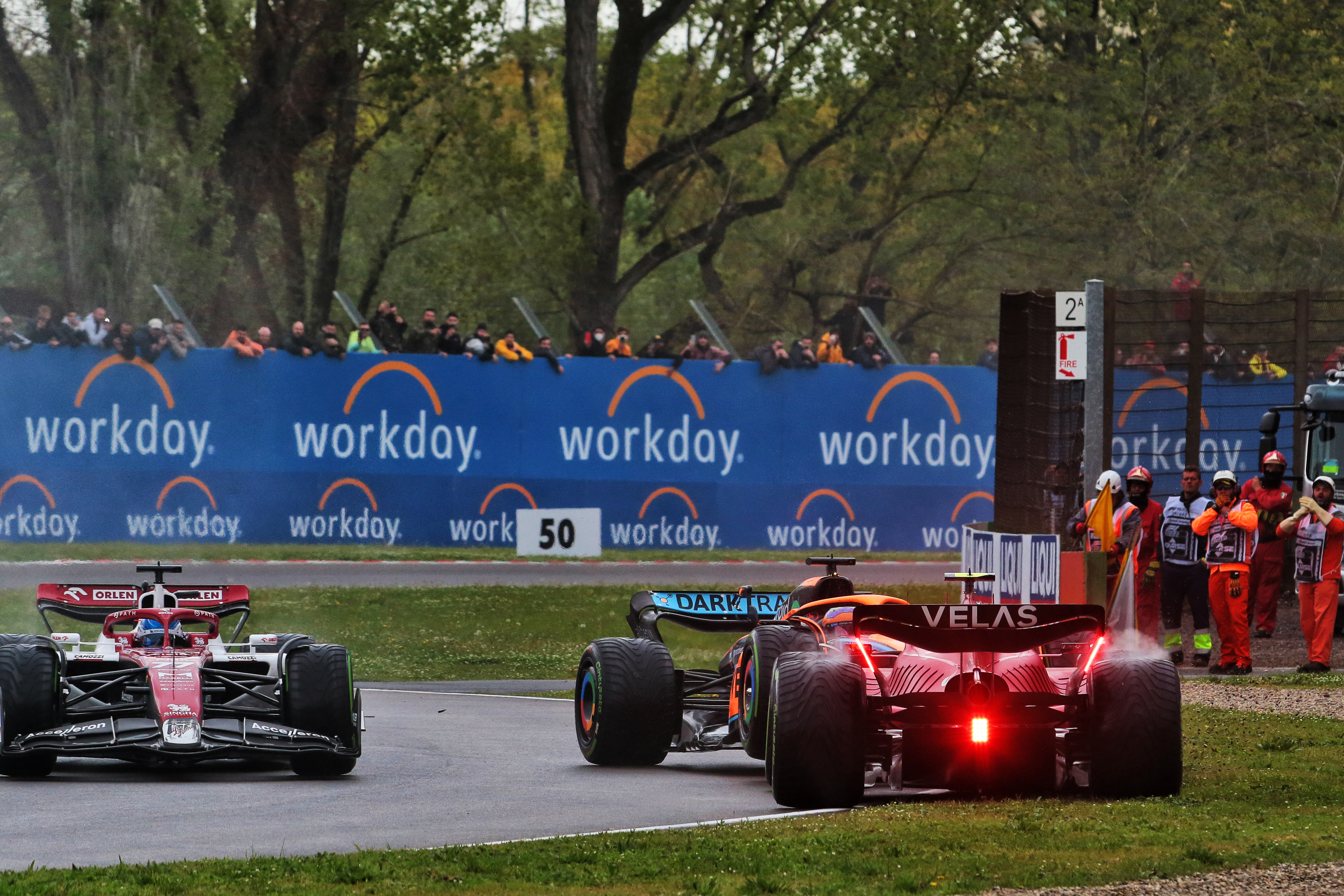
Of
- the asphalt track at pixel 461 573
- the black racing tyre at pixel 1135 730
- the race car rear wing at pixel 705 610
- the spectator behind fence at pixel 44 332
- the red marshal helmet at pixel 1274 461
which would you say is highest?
the spectator behind fence at pixel 44 332

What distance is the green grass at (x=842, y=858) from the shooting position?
24.3 ft

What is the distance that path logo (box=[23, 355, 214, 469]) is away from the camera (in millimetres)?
25812

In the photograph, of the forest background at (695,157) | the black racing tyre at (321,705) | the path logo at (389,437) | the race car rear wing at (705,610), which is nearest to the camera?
the black racing tyre at (321,705)

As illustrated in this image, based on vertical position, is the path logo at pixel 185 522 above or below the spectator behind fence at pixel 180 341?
below

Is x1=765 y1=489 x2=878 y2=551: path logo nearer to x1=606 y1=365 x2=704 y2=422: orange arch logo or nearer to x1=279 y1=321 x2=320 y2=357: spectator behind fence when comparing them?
x1=606 y1=365 x2=704 y2=422: orange arch logo

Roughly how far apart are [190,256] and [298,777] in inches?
918

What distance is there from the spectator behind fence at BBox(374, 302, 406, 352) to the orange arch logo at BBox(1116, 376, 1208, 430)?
407 inches

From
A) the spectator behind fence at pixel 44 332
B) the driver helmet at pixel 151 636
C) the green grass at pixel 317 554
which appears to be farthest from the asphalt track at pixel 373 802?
the spectator behind fence at pixel 44 332

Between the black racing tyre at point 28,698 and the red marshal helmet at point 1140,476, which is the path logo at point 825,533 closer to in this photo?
the red marshal helmet at point 1140,476

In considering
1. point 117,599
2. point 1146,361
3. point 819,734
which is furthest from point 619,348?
point 819,734

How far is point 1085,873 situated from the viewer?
300 inches

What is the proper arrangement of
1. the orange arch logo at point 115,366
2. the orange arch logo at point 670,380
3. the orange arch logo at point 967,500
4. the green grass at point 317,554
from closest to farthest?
the green grass at point 317,554
the orange arch logo at point 115,366
the orange arch logo at point 670,380
the orange arch logo at point 967,500

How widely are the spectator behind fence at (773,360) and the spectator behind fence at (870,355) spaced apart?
3.76 ft

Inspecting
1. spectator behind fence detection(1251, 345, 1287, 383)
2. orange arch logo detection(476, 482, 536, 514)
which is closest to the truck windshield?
spectator behind fence detection(1251, 345, 1287, 383)
